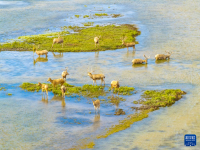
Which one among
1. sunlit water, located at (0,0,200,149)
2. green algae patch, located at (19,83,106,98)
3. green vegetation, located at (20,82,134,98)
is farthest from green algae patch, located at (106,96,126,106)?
green algae patch, located at (19,83,106,98)

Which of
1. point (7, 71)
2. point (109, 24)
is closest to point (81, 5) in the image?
point (109, 24)

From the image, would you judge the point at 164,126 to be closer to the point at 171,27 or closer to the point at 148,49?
the point at 148,49

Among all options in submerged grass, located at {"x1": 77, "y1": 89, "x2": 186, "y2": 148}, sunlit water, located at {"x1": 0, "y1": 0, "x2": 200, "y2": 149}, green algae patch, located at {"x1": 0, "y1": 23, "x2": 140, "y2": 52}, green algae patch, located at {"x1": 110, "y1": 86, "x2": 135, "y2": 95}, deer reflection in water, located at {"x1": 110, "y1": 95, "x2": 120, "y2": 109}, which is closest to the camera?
sunlit water, located at {"x1": 0, "y1": 0, "x2": 200, "y2": 149}

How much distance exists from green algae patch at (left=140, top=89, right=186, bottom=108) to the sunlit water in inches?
20.2

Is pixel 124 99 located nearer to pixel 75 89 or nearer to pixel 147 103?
pixel 147 103

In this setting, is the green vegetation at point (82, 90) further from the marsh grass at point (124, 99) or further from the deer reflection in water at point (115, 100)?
the deer reflection in water at point (115, 100)

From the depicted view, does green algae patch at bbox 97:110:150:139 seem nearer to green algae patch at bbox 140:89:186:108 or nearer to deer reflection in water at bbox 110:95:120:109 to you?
green algae patch at bbox 140:89:186:108

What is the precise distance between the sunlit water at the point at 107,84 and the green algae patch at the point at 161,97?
1.68 ft

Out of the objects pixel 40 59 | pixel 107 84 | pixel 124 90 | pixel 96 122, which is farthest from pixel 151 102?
pixel 40 59

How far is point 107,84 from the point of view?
2645 centimetres

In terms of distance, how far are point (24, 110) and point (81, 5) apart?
206 ft

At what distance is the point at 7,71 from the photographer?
100 ft

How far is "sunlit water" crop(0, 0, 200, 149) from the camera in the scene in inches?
715

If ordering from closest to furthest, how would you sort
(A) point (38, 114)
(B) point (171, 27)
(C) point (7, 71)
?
(A) point (38, 114) → (C) point (7, 71) → (B) point (171, 27)
